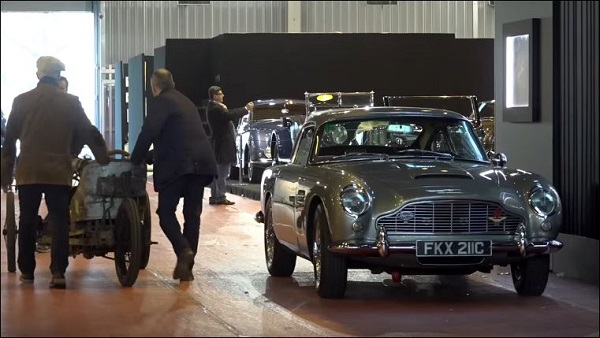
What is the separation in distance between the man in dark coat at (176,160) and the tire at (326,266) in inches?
48.1

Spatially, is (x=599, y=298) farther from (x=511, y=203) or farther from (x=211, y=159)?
(x=211, y=159)

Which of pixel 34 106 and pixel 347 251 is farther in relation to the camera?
pixel 34 106

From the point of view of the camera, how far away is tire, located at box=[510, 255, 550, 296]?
9531mm

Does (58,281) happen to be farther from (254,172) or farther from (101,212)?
(254,172)

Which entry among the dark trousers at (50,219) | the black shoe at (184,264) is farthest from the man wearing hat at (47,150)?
the black shoe at (184,264)

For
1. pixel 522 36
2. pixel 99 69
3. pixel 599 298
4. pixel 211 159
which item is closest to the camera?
pixel 599 298

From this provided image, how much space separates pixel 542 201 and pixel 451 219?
0.81 m

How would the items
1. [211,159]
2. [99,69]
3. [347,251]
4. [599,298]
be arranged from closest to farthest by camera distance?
[347,251] < [599,298] < [211,159] < [99,69]

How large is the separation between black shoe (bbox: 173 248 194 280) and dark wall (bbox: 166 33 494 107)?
22.8m

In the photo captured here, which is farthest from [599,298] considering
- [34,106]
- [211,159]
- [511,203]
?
[34,106]

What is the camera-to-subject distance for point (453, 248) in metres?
9.05

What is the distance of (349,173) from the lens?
31.2ft

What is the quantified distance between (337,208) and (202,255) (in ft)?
12.9

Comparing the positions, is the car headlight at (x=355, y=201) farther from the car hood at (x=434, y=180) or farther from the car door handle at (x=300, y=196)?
the car door handle at (x=300, y=196)
